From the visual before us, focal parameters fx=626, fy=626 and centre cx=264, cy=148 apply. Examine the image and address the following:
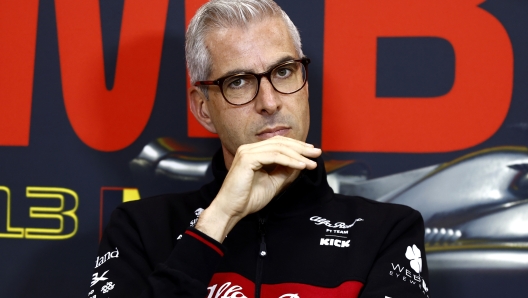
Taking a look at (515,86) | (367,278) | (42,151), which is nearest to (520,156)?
(515,86)

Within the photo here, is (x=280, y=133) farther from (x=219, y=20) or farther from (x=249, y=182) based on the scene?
(x=219, y=20)

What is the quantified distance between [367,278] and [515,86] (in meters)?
0.68

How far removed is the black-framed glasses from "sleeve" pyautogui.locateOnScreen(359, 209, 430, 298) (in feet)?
1.33

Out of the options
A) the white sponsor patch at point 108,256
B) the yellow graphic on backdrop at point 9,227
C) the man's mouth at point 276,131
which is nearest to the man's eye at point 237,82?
the man's mouth at point 276,131

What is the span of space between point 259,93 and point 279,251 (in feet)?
1.20

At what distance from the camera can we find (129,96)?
1870 mm

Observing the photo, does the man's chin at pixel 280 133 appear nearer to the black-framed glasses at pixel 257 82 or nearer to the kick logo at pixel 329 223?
the black-framed glasses at pixel 257 82

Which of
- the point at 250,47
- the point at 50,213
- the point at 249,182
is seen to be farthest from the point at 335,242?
the point at 50,213

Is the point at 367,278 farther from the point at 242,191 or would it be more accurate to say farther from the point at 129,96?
the point at 129,96

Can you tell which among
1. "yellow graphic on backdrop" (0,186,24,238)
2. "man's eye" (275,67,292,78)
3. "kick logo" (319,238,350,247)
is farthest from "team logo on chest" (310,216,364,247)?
"yellow graphic on backdrop" (0,186,24,238)

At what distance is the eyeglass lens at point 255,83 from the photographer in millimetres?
1432

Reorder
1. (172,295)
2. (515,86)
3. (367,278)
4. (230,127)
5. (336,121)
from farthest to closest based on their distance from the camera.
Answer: (336,121) → (515,86) → (230,127) → (367,278) → (172,295)

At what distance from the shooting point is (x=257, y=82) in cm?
142

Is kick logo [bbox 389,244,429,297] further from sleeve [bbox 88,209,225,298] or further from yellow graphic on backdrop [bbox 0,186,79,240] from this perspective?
yellow graphic on backdrop [bbox 0,186,79,240]
